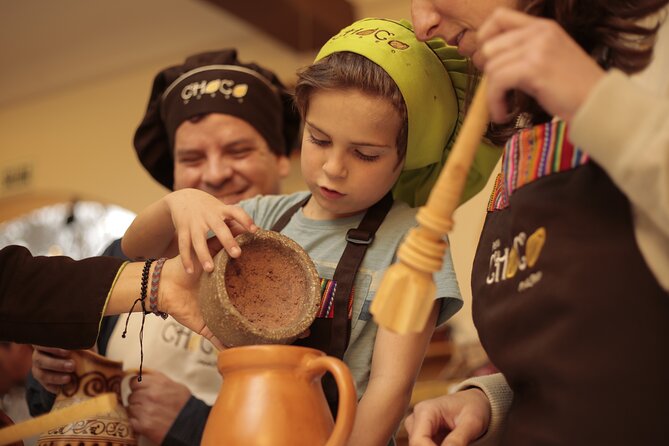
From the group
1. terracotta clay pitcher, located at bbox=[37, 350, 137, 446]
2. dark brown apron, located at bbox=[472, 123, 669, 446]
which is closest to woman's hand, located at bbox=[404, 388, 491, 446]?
dark brown apron, located at bbox=[472, 123, 669, 446]

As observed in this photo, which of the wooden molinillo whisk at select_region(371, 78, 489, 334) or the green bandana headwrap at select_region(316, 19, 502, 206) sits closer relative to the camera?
the wooden molinillo whisk at select_region(371, 78, 489, 334)

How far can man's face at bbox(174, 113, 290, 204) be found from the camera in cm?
159

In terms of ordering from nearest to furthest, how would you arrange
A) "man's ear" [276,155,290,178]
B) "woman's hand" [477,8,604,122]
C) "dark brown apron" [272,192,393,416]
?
"woman's hand" [477,8,604,122] < "dark brown apron" [272,192,393,416] < "man's ear" [276,155,290,178]

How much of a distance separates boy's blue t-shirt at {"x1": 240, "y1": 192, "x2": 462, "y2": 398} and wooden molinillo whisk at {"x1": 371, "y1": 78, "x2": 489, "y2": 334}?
1.12 feet

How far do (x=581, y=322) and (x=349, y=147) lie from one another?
1.46 feet

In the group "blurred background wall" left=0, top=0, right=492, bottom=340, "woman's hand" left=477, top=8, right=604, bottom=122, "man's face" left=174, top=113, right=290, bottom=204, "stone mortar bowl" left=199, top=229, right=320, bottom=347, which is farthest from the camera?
"blurred background wall" left=0, top=0, right=492, bottom=340

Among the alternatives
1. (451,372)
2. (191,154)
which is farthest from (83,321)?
(451,372)

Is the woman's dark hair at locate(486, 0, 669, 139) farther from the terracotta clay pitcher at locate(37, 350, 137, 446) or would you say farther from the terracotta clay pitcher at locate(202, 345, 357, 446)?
the terracotta clay pitcher at locate(37, 350, 137, 446)

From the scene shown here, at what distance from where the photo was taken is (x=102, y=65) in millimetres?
4570

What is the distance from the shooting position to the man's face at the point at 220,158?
1.59m

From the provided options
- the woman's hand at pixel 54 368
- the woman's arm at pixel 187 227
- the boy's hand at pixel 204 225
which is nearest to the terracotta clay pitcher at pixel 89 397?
the woman's hand at pixel 54 368

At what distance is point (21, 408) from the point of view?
1.19 metres

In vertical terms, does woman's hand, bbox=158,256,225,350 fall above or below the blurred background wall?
above

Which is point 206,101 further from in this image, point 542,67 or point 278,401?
point 542,67
